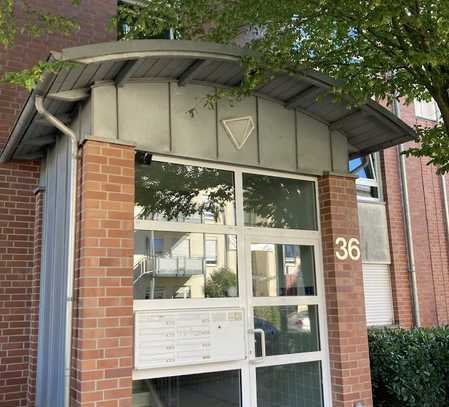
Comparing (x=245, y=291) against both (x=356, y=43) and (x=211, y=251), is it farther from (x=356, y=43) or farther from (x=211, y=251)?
(x=356, y=43)

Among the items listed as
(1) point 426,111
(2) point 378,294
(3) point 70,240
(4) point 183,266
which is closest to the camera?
(3) point 70,240

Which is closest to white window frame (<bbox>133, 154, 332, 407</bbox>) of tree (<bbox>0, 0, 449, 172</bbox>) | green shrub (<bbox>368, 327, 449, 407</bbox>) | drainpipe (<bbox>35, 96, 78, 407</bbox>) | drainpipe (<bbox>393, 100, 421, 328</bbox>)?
drainpipe (<bbox>35, 96, 78, 407</bbox>)

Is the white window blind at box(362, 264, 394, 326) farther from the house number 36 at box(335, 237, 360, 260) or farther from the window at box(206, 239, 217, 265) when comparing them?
the window at box(206, 239, 217, 265)

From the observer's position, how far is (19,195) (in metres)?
5.94

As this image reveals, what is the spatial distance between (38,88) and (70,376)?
244 cm

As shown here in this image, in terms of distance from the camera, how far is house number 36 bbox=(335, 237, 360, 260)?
18.9 feet

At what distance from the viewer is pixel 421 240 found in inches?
434

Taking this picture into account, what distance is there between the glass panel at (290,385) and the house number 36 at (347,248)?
1.26 m

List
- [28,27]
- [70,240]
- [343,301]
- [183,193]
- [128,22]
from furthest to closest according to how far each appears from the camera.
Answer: [128,22] < [28,27] < [343,301] < [183,193] < [70,240]

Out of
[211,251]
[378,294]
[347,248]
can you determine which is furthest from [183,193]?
[378,294]

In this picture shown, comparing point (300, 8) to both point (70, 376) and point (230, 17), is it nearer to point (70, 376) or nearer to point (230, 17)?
point (230, 17)

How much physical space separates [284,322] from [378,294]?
217 inches

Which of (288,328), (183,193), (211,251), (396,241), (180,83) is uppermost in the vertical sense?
(180,83)

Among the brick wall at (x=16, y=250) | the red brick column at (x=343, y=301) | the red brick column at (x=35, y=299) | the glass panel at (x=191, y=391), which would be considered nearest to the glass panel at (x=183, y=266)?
the glass panel at (x=191, y=391)
